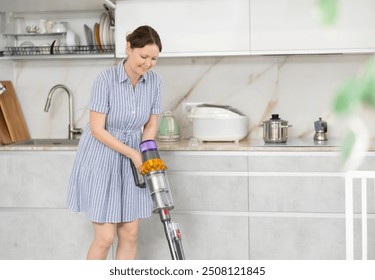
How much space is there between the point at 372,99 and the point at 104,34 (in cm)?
324

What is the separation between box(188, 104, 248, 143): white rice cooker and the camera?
3121 millimetres

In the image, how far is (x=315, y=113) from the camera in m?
3.39

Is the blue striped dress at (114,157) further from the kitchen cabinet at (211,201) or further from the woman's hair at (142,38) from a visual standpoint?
the kitchen cabinet at (211,201)

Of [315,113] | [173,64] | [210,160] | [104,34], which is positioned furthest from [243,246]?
[104,34]

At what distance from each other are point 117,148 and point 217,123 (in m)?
0.92

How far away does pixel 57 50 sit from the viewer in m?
3.40

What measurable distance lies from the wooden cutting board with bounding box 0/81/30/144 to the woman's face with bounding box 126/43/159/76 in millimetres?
1376

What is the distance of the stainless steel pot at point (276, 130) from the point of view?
122 inches

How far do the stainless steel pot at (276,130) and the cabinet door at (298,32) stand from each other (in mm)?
379

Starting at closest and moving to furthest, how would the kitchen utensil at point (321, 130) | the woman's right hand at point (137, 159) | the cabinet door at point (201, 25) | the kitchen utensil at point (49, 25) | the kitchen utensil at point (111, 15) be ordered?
the woman's right hand at point (137, 159) → the cabinet door at point (201, 25) → the kitchen utensil at point (321, 130) → the kitchen utensil at point (111, 15) → the kitchen utensil at point (49, 25)

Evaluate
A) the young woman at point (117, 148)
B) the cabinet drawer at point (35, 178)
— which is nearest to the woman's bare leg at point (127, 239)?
the young woman at point (117, 148)

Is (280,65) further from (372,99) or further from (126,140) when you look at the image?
(372,99)

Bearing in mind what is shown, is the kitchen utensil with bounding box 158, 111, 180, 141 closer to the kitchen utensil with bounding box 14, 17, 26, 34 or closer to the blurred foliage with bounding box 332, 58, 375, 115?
the kitchen utensil with bounding box 14, 17, 26, 34

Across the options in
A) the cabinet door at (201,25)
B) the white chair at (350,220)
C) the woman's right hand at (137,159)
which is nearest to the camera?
the white chair at (350,220)
